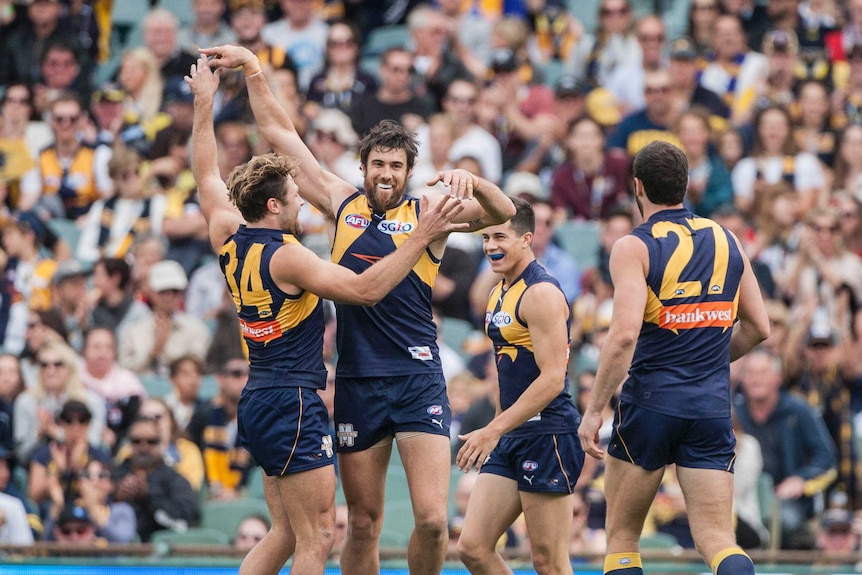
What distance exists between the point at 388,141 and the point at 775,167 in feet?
24.8

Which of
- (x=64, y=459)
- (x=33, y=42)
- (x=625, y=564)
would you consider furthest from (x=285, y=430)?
(x=33, y=42)

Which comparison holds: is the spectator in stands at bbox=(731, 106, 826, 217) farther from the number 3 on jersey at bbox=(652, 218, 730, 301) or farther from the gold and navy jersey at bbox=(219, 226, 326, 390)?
the gold and navy jersey at bbox=(219, 226, 326, 390)

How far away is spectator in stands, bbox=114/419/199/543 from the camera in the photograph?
1140 cm

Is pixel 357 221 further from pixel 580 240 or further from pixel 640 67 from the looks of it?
pixel 640 67

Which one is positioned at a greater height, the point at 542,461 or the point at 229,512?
the point at 542,461

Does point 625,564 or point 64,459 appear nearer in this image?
point 625,564

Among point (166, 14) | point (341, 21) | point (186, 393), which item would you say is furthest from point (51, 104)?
point (186, 393)

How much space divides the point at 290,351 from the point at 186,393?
5203 millimetres

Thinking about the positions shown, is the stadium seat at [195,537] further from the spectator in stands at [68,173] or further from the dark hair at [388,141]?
the spectator in stands at [68,173]

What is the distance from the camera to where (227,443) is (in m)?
12.0

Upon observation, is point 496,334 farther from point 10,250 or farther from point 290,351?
point 10,250

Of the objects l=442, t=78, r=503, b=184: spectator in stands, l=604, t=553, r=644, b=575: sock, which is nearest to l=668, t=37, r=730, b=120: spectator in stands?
l=442, t=78, r=503, b=184: spectator in stands

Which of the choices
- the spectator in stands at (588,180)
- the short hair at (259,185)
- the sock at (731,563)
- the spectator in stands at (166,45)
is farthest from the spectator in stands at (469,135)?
the sock at (731,563)

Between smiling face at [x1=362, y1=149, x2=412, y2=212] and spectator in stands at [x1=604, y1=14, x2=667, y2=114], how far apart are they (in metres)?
8.12
